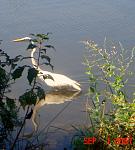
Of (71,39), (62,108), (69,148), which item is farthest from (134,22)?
(69,148)

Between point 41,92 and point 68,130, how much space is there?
219 cm

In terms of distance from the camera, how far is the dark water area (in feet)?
21.0

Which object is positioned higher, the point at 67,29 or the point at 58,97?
the point at 67,29

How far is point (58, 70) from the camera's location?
24.7ft

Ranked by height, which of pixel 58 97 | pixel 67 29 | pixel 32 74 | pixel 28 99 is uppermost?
pixel 67 29

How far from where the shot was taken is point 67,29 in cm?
914

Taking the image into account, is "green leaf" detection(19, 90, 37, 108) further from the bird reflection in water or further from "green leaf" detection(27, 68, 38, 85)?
the bird reflection in water

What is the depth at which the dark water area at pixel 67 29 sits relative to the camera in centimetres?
639
